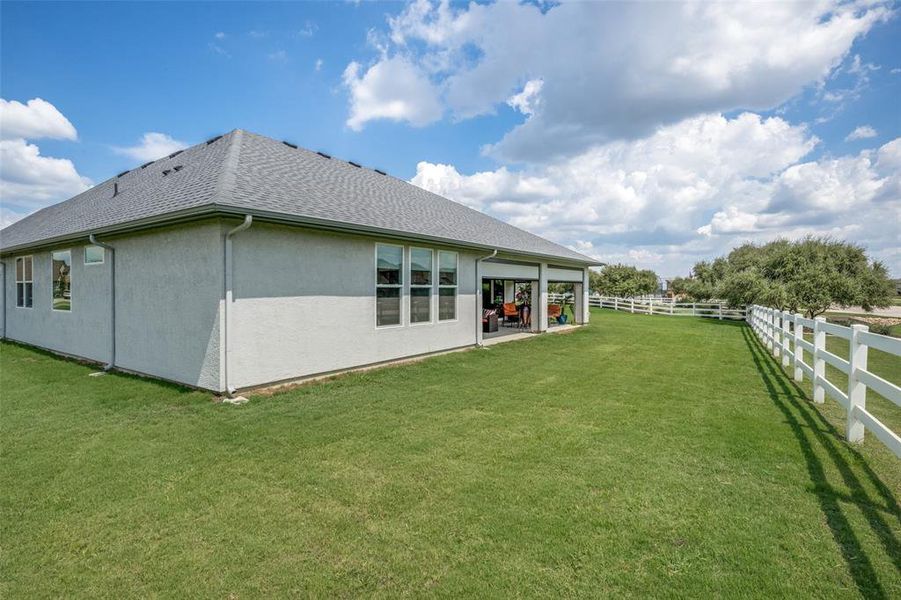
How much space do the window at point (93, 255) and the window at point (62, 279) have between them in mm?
1054

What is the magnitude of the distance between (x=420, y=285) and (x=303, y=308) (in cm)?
331

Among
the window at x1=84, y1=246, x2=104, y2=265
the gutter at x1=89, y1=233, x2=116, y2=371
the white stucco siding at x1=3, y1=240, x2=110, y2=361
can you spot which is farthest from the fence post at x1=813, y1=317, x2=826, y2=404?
the window at x1=84, y1=246, x2=104, y2=265

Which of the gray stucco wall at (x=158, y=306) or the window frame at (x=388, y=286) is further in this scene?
the window frame at (x=388, y=286)

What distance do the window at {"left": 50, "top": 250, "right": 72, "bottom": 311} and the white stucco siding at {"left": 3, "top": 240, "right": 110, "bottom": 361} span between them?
17cm

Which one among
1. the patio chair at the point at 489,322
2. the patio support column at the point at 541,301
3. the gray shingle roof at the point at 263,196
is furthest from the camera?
the patio support column at the point at 541,301

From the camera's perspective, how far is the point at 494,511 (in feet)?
10.6

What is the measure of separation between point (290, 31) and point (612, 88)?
8.99 meters

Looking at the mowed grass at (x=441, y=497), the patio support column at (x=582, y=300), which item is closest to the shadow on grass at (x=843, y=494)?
the mowed grass at (x=441, y=497)

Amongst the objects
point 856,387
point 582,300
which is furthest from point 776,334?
point 582,300

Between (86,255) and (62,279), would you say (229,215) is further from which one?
(62,279)

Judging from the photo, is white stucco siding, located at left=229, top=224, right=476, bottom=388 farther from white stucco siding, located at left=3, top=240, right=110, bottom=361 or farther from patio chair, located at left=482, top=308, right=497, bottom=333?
patio chair, located at left=482, top=308, right=497, bottom=333

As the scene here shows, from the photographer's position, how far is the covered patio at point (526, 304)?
13945 millimetres

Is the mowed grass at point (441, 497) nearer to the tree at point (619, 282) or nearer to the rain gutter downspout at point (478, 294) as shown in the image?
the rain gutter downspout at point (478, 294)

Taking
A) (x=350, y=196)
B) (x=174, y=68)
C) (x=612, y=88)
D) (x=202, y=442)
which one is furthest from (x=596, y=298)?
(x=202, y=442)
